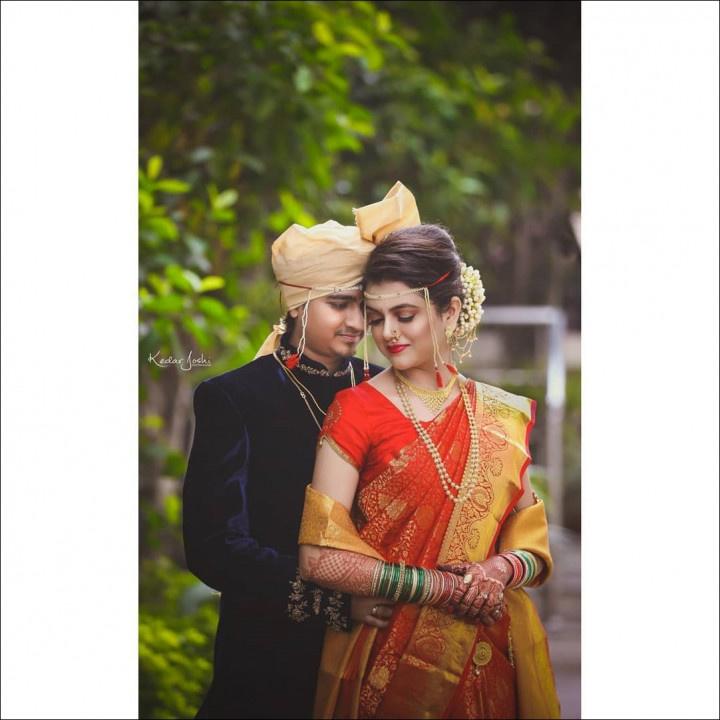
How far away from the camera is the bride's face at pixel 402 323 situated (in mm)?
1938

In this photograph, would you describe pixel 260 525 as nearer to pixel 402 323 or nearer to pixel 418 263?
pixel 402 323

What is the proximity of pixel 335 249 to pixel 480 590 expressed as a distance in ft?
2.68

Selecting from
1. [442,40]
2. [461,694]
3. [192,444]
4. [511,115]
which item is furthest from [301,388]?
[511,115]

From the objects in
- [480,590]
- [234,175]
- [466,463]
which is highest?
[234,175]

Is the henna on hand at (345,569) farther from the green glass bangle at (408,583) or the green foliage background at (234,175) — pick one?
Result: the green foliage background at (234,175)

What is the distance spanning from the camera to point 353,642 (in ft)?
6.27

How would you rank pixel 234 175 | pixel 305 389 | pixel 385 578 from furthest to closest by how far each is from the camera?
1. pixel 234 175
2. pixel 305 389
3. pixel 385 578

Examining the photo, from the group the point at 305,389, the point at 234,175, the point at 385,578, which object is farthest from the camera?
the point at 234,175

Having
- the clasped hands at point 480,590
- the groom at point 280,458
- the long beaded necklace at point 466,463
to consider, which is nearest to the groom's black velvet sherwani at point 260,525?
the groom at point 280,458

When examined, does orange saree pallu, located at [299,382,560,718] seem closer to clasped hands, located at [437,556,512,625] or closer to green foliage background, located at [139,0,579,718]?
clasped hands, located at [437,556,512,625]

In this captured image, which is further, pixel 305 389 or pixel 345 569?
pixel 305 389

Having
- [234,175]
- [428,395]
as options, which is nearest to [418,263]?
[428,395]

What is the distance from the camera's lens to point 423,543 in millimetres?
1897

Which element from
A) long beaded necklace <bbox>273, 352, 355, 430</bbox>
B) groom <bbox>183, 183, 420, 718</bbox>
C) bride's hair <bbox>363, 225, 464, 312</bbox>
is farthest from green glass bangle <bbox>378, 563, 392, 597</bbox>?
bride's hair <bbox>363, 225, 464, 312</bbox>
